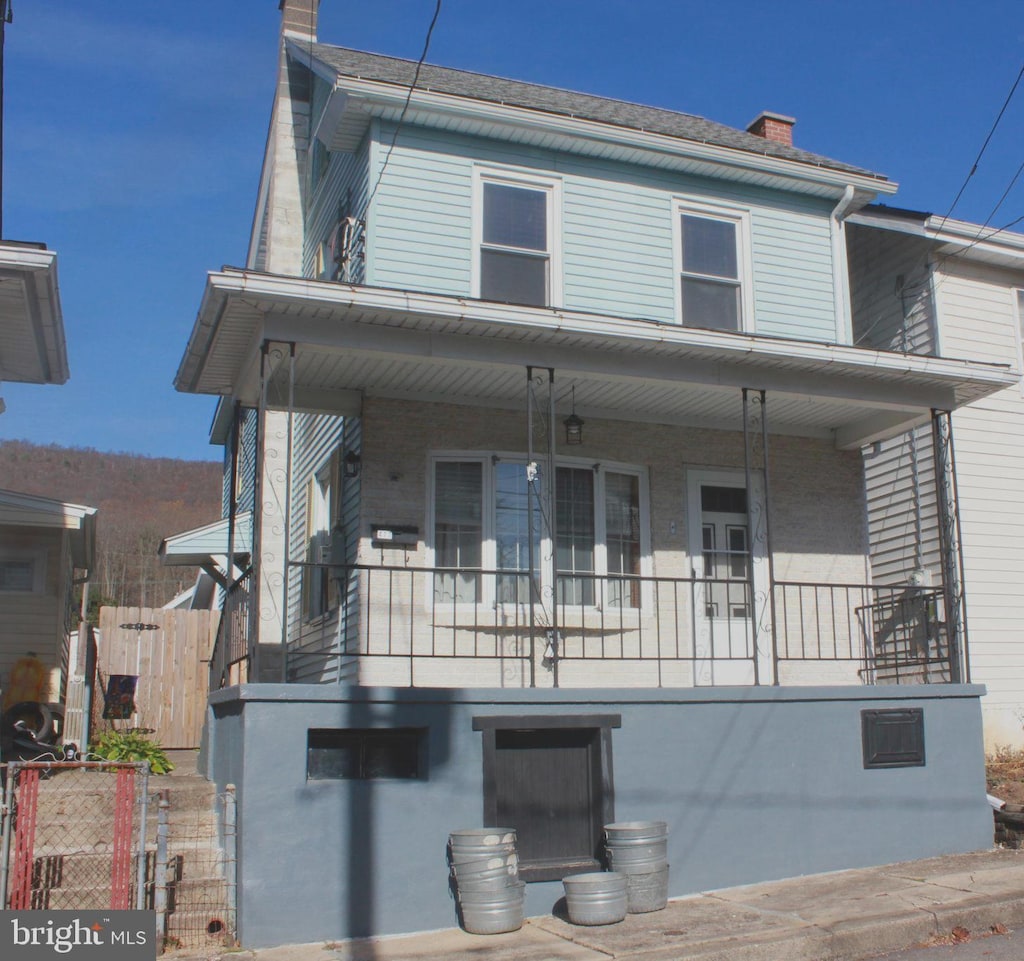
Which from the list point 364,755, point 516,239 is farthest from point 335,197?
point 364,755

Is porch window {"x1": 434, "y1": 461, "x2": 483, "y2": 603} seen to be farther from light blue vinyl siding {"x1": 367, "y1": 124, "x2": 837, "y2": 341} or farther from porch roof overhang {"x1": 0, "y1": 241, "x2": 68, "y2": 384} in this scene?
porch roof overhang {"x1": 0, "y1": 241, "x2": 68, "y2": 384}

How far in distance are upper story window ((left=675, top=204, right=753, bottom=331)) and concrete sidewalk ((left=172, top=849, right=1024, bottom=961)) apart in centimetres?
599

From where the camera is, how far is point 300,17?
15.4 meters

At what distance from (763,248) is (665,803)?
654 cm

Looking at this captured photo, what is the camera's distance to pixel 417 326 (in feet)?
29.8

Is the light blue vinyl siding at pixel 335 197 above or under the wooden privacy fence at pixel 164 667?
above

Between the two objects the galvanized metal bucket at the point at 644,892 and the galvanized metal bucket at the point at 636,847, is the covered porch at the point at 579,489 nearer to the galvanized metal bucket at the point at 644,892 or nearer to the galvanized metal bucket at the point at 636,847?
the galvanized metal bucket at the point at 636,847

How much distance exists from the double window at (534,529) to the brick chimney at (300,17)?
25.1ft

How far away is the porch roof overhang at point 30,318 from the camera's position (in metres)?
7.74

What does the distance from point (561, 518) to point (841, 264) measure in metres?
4.71

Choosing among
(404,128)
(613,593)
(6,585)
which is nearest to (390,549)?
(613,593)

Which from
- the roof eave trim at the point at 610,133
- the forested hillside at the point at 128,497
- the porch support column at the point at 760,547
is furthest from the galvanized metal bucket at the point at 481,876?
the forested hillside at the point at 128,497

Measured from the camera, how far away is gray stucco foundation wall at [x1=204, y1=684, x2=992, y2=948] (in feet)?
24.5

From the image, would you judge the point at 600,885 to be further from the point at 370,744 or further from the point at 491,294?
the point at 491,294
